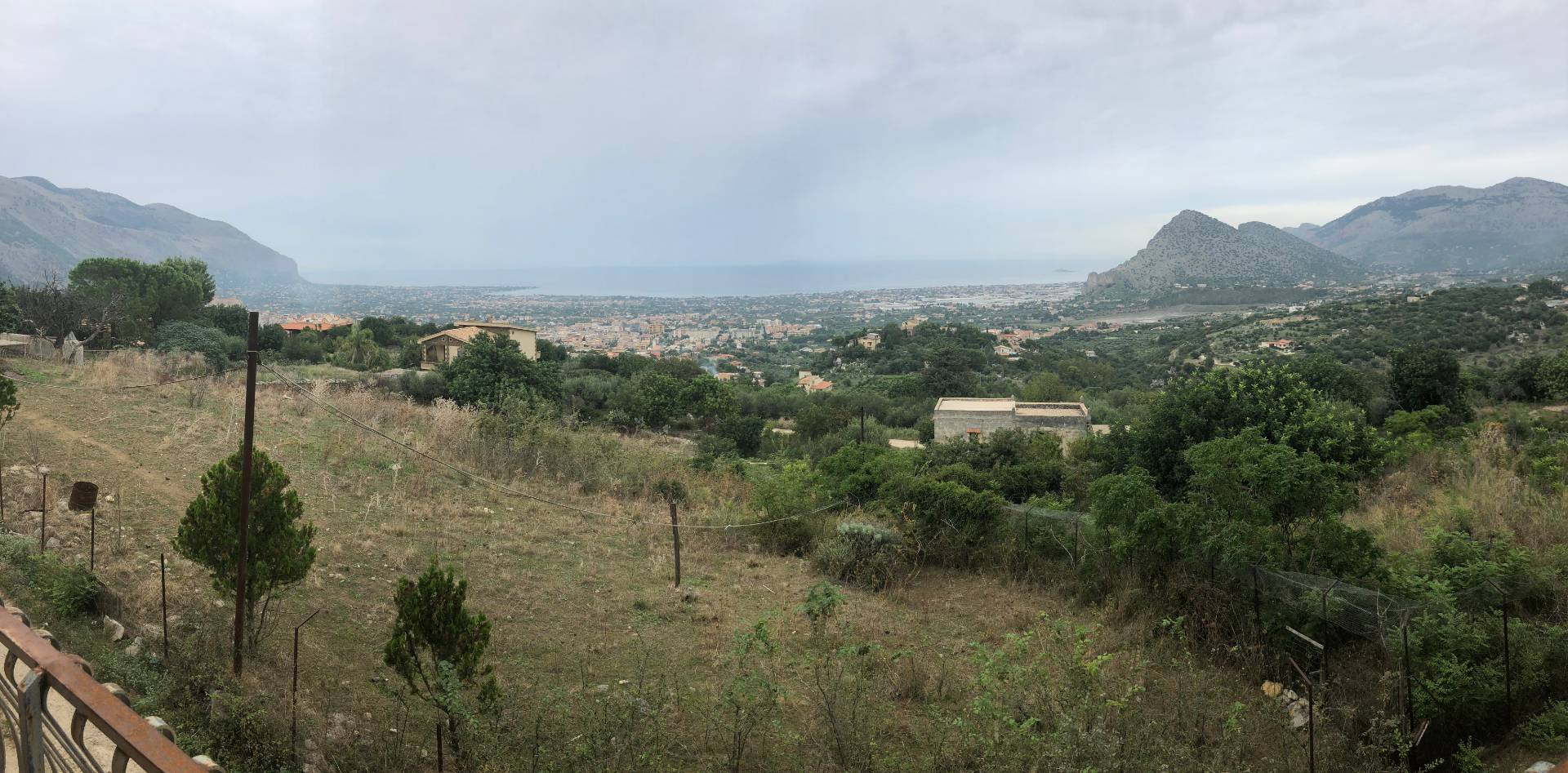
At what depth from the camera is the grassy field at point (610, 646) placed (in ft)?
15.2

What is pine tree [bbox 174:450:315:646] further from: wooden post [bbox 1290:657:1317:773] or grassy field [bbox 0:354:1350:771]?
wooden post [bbox 1290:657:1317:773]

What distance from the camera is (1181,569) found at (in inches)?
272

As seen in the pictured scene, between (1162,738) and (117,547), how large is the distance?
920 cm

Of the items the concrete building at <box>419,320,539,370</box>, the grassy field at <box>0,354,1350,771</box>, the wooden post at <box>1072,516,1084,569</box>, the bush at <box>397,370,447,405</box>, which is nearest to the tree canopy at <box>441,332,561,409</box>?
the bush at <box>397,370,447,405</box>

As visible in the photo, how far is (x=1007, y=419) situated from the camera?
20109 mm

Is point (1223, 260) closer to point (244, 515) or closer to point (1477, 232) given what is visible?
point (1477, 232)

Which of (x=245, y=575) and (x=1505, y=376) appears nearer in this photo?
(x=245, y=575)

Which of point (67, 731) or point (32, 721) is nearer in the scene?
point (32, 721)

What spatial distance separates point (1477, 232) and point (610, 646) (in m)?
185

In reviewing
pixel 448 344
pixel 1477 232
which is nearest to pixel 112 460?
pixel 448 344

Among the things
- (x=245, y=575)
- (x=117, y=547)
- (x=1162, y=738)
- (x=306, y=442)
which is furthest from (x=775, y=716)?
(x=306, y=442)

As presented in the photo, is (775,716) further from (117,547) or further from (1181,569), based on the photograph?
(117,547)

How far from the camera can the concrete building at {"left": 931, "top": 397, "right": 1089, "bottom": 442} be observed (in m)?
19.5

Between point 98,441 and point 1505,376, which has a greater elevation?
point 1505,376
